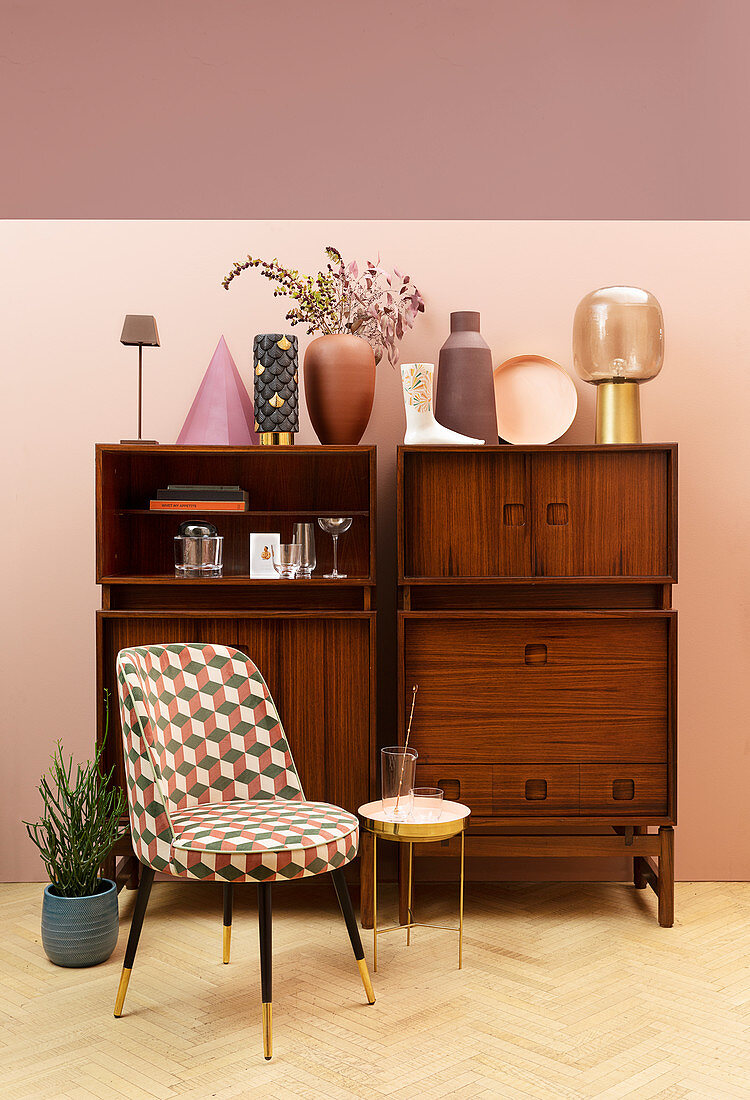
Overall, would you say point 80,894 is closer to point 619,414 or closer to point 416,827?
point 416,827

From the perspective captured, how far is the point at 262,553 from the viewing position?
3047 millimetres

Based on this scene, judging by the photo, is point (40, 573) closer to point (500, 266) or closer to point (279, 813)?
point (279, 813)

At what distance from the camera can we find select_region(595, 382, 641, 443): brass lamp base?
117 inches

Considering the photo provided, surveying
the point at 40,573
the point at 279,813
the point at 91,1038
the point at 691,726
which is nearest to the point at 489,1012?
the point at 279,813

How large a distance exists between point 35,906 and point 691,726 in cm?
221

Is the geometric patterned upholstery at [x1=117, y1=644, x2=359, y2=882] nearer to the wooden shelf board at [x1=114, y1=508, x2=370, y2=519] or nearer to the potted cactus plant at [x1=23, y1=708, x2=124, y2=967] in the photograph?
the potted cactus plant at [x1=23, y1=708, x2=124, y2=967]

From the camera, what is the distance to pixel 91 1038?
7.35 ft

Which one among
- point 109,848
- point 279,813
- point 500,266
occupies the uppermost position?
point 500,266

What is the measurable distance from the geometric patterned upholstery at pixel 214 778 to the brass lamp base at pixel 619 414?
1.27 m

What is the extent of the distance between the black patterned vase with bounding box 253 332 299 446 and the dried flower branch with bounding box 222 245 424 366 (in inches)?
5.9

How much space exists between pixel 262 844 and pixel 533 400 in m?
1.73

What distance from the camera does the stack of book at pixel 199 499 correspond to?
2.98 m

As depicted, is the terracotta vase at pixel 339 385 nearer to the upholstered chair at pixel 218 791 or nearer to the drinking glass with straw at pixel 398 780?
the upholstered chair at pixel 218 791

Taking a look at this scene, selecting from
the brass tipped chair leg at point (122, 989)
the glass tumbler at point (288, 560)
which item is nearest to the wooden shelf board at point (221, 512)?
the glass tumbler at point (288, 560)
